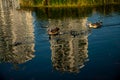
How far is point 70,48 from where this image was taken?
46.2 metres

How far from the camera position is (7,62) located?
4172cm

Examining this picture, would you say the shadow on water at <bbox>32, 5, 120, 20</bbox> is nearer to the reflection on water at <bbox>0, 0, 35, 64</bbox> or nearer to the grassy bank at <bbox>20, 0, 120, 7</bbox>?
the grassy bank at <bbox>20, 0, 120, 7</bbox>

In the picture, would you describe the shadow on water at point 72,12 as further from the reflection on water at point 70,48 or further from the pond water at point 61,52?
the reflection on water at point 70,48

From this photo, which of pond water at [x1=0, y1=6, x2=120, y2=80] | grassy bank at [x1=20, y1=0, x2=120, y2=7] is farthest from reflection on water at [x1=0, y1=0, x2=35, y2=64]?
grassy bank at [x1=20, y1=0, x2=120, y2=7]

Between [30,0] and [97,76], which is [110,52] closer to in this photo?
[97,76]

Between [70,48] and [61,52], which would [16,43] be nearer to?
[61,52]

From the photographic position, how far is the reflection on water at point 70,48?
39.6 meters

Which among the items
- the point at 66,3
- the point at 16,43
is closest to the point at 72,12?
the point at 66,3

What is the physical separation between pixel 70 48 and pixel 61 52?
5.35ft

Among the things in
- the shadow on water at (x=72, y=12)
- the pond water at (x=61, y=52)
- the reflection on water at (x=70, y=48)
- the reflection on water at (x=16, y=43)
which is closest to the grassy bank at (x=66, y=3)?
the shadow on water at (x=72, y=12)

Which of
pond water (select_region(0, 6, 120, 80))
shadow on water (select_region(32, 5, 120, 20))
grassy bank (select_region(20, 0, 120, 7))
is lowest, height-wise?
pond water (select_region(0, 6, 120, 80))

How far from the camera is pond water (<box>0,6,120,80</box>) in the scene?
3644 cm

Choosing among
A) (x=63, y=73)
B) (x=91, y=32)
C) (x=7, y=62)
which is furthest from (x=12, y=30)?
(x=63, y=73)

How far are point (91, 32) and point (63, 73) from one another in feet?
69.1
